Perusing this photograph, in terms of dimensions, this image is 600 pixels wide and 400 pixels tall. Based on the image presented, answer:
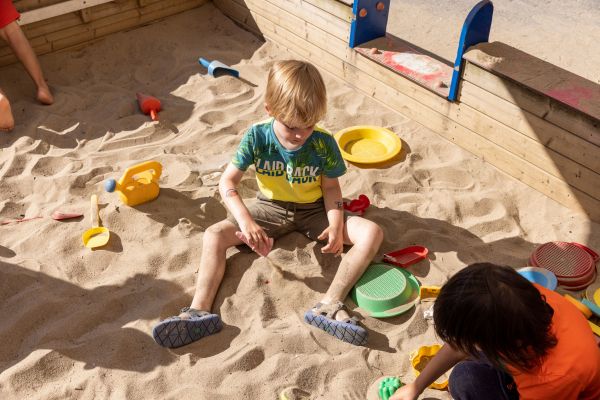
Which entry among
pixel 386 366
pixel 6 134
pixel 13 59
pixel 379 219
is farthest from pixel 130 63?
pixel 386 366

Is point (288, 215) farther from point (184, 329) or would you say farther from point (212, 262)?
point (184, 329)

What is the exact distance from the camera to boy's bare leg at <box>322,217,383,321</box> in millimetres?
2387

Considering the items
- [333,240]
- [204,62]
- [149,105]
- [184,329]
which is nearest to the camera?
[184,329]

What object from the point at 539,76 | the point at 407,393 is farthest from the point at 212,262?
the point at 539,76

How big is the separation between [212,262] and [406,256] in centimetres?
79

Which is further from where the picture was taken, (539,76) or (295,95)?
(539,76)

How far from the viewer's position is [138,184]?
9.25ft

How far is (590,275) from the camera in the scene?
250 cm

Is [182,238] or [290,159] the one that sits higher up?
[290,159]

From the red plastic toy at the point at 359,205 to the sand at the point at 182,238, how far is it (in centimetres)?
6

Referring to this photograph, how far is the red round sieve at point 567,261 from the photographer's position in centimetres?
248

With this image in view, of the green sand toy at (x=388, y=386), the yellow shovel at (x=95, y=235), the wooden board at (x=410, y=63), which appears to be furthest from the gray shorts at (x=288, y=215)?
the wooden board at (x=410, y=63)

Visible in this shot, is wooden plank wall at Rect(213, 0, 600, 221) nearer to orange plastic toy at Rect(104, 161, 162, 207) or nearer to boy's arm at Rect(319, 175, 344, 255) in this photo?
boy's arm at Rect(319, 175, 344, 255)

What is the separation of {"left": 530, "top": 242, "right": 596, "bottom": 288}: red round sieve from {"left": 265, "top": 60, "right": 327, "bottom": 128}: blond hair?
109 centimetres
